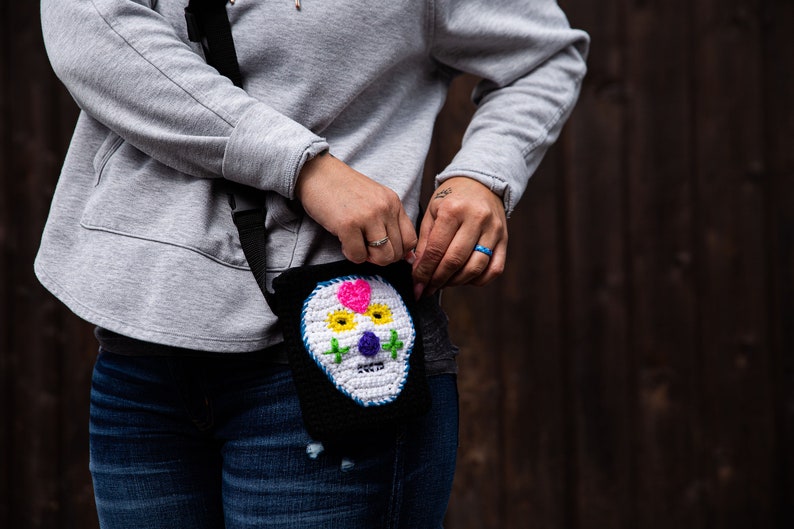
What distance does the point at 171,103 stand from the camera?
64 centimetres

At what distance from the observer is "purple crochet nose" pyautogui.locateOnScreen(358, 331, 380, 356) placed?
0.65m

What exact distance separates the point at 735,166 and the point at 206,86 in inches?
66.4

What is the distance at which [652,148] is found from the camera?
1.89 m

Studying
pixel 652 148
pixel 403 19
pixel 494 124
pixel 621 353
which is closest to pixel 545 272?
pixel 621 353

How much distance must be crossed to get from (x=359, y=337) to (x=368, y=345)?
0.01 m

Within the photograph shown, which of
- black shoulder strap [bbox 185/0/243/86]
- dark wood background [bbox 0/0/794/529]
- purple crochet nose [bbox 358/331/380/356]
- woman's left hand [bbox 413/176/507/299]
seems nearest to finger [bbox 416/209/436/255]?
woman's left hand [bbox 413/176/507/299]

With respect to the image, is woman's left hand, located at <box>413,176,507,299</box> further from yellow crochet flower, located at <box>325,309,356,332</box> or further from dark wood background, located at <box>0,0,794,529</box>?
dark wood background, located at <box>0,0,794,529</box>

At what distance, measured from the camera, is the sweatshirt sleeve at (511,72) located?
0.77 metres

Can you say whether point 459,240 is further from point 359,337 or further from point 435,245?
point 359,337

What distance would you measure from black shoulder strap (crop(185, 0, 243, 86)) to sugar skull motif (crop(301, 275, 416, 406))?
241mm

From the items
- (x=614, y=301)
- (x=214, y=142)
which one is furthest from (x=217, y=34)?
(x=614, y=301)

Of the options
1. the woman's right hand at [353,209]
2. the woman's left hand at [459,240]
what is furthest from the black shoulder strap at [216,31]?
the woman's left hand at [459,240]

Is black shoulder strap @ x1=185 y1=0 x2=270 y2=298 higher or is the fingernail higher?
black shoulder strap @ x1=185 y1=0 x2=270 y2=298

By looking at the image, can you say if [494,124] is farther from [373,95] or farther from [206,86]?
[206,86]
